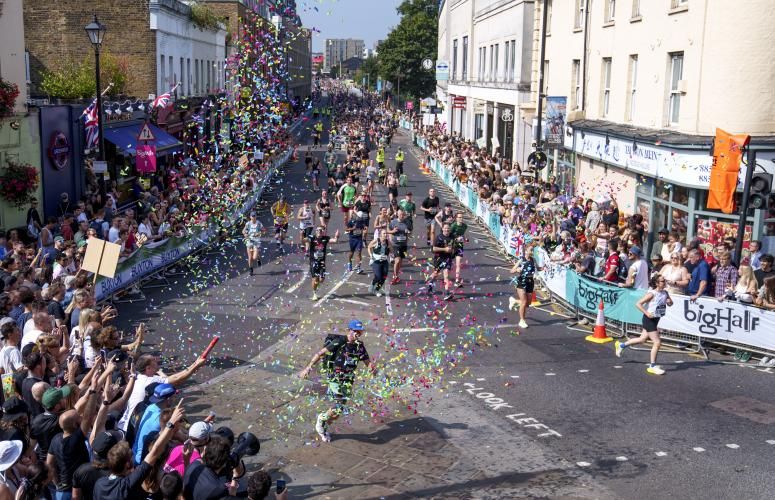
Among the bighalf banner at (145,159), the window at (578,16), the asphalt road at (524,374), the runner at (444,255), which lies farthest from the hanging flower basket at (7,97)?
the window at (578,16)

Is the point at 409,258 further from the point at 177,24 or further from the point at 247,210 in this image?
the point at 177,24

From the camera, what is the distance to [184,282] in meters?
19.0

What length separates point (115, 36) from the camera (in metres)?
35.1

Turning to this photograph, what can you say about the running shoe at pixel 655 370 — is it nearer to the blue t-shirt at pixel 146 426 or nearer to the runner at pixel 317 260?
the runner at pixel 317 260

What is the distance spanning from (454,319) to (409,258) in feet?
18.9

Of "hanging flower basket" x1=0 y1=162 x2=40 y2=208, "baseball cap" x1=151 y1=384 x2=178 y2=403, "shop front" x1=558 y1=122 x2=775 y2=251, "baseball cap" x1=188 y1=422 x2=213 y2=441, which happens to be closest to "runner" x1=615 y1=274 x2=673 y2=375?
"shop front" x1=558 y1=122 x2=775 y2=251

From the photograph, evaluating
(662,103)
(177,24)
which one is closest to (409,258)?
(662,103)

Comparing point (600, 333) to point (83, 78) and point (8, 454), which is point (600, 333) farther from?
point (83, 78)

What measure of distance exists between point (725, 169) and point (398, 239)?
23.3 ft

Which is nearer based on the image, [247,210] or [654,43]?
[654,43]

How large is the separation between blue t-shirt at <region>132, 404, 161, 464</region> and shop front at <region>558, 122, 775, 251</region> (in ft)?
46.6

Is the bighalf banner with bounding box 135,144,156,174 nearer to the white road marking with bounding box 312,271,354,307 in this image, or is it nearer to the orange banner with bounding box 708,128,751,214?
the white road marking with bounding box 312,271,354,307

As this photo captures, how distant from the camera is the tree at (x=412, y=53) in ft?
328

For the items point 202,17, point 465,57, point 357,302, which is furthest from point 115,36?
point 465,57
